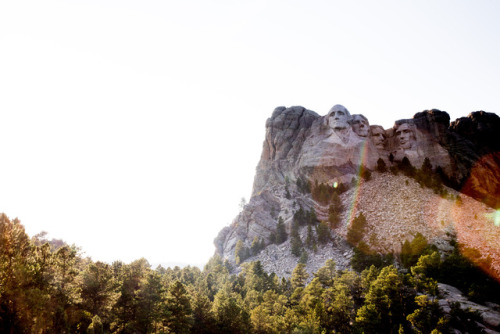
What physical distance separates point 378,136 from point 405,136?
1022 centimetres

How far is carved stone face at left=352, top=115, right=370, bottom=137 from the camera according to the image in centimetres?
12196

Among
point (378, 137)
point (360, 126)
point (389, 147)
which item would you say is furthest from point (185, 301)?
point (389, 147)

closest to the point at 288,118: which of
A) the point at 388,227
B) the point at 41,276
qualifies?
the point at 388,227

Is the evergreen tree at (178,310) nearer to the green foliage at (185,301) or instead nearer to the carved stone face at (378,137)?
the green foliage at (185,301)

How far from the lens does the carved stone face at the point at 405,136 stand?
116 metres

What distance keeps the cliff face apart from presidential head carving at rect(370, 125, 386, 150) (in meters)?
0.39

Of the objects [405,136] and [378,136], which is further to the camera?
[378,136]

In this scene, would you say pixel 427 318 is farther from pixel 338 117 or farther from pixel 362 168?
pixel 338 117

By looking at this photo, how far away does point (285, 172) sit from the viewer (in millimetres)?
124812

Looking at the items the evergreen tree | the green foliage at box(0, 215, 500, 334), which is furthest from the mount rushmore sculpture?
the evergreen tree

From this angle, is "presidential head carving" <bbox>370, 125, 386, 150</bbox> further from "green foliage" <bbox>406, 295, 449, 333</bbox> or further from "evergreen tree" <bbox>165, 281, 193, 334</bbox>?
"evergreen tree" <bbox>165, 281, 193, 334</bbox>

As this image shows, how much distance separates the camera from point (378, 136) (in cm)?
12312

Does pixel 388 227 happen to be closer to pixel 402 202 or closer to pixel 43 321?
pixel 402 202

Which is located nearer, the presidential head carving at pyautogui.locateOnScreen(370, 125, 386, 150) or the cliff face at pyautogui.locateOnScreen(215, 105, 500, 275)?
the cliff face at pyautogui.locateOnScreen(215, 105, 500, 275)
